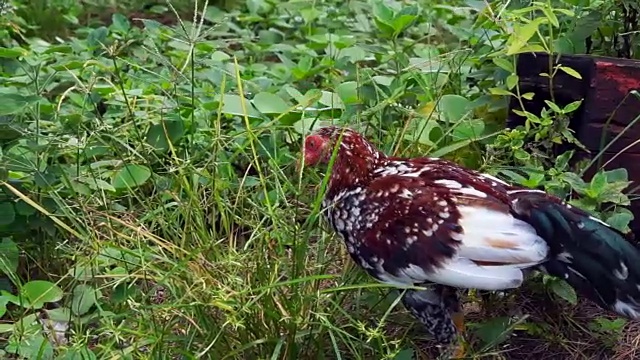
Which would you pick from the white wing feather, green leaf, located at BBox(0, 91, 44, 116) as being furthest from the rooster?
green leaf, located at BBox(0, 91, 44, 116)

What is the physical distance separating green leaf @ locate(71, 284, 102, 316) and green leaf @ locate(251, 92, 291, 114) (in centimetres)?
75

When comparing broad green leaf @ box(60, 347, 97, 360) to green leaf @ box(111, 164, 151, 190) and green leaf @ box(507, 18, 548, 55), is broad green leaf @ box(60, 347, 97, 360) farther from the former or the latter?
green leaf @ box(507, 18, 548, 55)

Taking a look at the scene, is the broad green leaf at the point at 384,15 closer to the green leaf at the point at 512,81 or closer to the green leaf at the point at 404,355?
the green leaf at the point at 512,81

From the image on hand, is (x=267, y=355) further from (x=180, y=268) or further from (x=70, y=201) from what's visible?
(x=70, y=201)

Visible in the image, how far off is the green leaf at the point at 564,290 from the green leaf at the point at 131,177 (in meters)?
0.99

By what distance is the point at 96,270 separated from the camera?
2.22m

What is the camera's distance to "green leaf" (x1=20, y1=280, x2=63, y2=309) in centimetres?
221

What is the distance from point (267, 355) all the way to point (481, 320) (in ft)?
1.75

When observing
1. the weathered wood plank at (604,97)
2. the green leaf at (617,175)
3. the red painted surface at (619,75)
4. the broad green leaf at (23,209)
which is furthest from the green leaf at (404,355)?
the broad green leaf at (23,209)

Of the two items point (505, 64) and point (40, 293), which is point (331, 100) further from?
point (40, 293)

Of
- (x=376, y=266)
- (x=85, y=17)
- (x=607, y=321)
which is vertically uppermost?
(x=376, y=266)

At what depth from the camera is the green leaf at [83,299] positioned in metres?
2.21

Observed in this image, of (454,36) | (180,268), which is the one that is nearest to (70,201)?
(180,268)

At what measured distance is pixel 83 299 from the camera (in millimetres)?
2242
